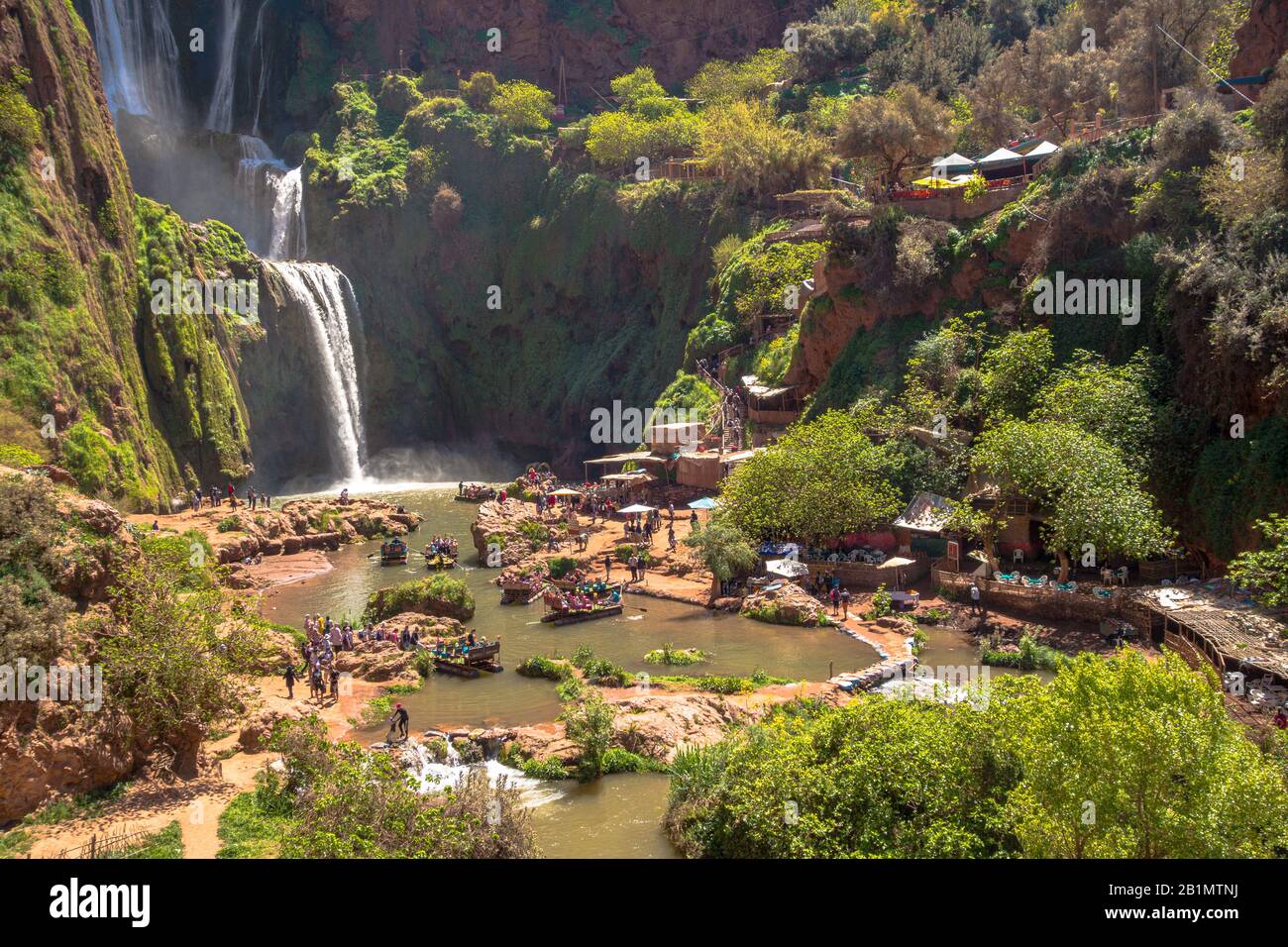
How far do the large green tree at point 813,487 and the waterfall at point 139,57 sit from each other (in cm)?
5719

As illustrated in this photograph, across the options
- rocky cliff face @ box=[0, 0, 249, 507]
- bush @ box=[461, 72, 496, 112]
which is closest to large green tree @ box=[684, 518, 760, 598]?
rocky cliff face @ box=[0, 0, 249, 507]

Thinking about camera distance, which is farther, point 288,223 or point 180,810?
point 288,223

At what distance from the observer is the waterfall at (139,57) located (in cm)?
A: 7125

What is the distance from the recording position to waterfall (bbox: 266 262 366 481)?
64312 mm

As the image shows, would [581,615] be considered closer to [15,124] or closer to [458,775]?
[458,775]

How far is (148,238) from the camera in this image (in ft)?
169

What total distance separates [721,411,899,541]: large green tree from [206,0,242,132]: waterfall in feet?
196

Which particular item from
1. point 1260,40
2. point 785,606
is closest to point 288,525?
point 785,606

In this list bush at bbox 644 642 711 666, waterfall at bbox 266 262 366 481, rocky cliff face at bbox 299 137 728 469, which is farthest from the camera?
rocky cliff face at bbox 299 137 728 469

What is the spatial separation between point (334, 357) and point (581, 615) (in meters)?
37.7

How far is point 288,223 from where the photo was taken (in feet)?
239

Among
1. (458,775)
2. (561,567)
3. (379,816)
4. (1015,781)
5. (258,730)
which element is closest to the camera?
(1015,781)

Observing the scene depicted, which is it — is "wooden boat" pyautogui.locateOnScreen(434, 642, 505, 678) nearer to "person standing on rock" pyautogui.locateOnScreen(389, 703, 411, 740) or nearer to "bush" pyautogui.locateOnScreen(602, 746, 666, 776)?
"person standing on rock" pyautogui.locateOnScreen(389, 703, 411, 740)

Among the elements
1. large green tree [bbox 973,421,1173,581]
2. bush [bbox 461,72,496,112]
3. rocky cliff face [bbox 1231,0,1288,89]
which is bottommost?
large green tree [bbox 973,421,1173,581]
